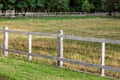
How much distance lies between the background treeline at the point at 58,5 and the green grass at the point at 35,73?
79.1 m

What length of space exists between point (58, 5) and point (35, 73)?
355ft

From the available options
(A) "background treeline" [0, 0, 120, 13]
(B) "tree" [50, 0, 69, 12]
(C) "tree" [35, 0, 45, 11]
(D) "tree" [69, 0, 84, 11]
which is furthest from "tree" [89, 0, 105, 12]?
(C) "tree" [35, 0, 45, 11]

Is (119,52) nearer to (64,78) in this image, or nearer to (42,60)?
(42,60)

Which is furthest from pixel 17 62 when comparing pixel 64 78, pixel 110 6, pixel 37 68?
pixel 110 6

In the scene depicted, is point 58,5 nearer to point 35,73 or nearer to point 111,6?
point 111,6

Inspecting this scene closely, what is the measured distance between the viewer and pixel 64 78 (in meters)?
10.8

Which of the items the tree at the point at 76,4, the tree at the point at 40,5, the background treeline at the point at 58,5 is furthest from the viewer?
the tree at the point at 76,4

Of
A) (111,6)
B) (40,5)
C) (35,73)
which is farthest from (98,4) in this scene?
(35,73)

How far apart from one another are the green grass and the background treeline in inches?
3114

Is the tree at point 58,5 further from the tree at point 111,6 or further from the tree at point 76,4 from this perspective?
the tree at point 76,4

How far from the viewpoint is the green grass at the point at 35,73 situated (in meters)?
10.9

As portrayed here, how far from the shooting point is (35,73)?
11.5m

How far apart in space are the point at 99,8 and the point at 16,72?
13437cm

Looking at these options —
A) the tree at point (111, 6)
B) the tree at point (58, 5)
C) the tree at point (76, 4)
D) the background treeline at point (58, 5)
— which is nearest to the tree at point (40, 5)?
the background treeline at point (58, 5)
